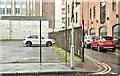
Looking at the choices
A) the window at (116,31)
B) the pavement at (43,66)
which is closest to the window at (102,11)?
the window at (116,31)

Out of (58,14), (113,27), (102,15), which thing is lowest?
(113,27)

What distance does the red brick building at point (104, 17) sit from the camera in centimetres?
2223

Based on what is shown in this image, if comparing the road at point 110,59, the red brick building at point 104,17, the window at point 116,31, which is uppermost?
the red brick building at point 104,17

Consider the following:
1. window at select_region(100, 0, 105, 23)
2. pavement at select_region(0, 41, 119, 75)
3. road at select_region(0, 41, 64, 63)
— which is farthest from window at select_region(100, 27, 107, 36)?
pavement at select_region(0, 41, 119, 75)

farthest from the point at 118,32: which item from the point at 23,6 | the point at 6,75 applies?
the point at 23,6

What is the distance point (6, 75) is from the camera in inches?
264

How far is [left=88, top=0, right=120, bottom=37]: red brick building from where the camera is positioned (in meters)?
22.2

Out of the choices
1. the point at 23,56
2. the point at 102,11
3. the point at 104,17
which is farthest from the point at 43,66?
the point at 102,11

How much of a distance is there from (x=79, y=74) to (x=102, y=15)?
2166cm

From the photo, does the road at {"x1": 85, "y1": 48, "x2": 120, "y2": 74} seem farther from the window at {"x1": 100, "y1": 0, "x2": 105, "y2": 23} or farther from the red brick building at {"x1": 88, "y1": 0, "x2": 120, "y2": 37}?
the window at {"x1": 100, "y1": 0, "x2": 105, "y2": 23}

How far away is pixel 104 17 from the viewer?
86.2 feet

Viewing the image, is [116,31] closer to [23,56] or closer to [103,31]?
[103,31]

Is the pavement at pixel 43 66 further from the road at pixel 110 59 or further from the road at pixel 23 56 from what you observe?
the road at pixel 110 59

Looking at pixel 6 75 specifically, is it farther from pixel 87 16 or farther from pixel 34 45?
pixel 87 16
